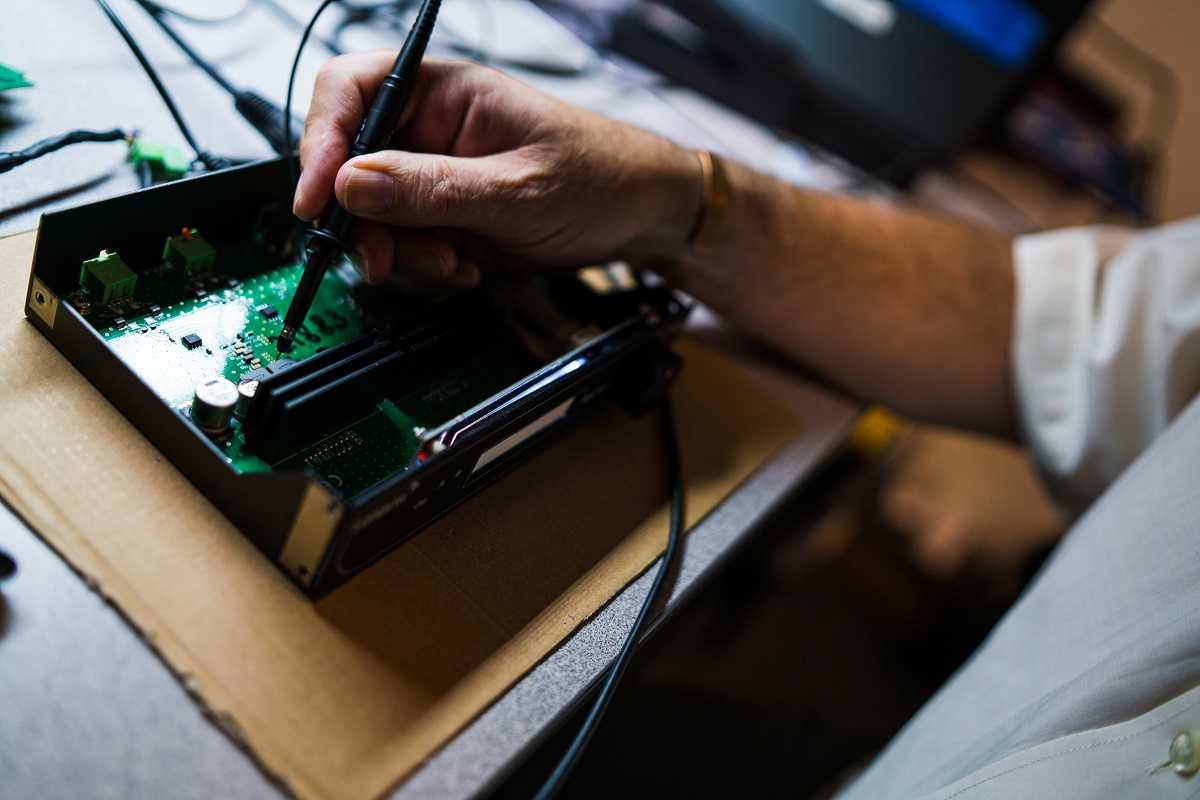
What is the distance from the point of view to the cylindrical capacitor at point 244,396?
567 millimetres

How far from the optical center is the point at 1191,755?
21.7 inches

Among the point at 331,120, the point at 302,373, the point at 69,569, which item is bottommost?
the point at 69,569

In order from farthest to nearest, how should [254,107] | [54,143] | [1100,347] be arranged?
1. [1100,347]
2. [254,107]
3. [54,143]

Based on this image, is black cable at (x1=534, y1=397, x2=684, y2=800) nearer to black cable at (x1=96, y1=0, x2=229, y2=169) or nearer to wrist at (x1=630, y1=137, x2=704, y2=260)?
wrist at (x1=630, y1=137, x2=704, y2=260)

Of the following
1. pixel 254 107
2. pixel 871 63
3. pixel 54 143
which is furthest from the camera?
pixel 871 63

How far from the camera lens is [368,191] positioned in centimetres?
61

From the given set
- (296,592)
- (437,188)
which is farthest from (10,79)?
(296,592)

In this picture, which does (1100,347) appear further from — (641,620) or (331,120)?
(331,120)

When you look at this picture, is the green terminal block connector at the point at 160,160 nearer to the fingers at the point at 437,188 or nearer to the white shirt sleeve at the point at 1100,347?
the fingers at the point at 437,188

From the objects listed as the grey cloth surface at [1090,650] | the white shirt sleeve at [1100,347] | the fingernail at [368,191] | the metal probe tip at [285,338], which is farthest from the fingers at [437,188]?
the white shirt sleeve at [1100,347]

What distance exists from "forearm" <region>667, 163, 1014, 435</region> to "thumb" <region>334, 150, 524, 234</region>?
0.30m

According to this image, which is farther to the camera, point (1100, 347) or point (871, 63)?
point (871, 63)

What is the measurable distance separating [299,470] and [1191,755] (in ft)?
2.10

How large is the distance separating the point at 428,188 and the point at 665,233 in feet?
1.10
